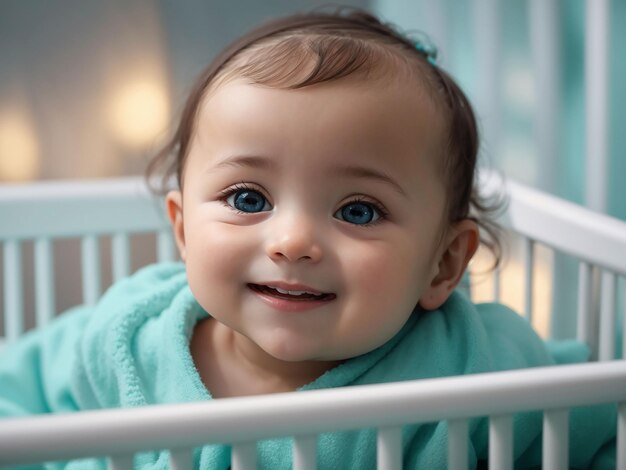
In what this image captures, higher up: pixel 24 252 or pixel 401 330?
pixel 401 330

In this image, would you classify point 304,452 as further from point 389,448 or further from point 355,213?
point 355,213

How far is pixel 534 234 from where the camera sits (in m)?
1.10

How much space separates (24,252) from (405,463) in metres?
1.13

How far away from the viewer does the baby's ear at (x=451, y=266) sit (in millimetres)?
909

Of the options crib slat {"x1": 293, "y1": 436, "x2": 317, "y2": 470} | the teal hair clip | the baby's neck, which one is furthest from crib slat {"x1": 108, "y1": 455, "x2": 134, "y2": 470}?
the teal hair clip

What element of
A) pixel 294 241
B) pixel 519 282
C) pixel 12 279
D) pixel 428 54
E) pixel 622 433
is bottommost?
pixel 519 282

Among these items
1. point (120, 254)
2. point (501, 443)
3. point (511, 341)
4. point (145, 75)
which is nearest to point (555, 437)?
point (501, 443)

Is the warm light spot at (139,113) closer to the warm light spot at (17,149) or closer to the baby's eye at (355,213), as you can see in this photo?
the warm light spot at (17,149)

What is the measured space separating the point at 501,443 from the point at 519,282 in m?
1.00

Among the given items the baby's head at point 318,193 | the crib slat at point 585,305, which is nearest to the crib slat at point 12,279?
the baby's head at point 318,193

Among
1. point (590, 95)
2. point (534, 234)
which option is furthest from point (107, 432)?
point (590, 95)

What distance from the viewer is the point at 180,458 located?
1.96ft

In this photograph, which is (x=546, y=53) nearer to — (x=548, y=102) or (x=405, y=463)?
(x=548, y=102)

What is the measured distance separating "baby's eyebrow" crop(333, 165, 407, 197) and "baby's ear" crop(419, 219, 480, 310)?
115 mm
